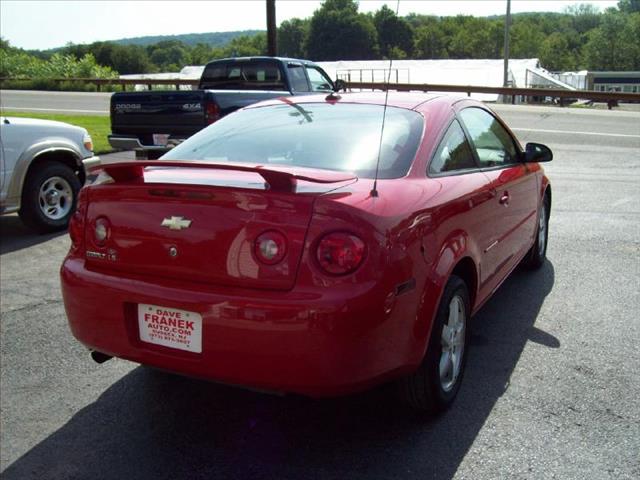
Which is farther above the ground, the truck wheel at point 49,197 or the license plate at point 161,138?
the license plate at point 161,138

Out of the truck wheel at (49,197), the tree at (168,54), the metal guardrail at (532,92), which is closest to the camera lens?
the truck wheel at (49,197)

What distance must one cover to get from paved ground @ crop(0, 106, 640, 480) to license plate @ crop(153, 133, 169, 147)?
5.28m

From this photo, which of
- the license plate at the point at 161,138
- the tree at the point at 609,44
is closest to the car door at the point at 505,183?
the license plate at the point at 161,138

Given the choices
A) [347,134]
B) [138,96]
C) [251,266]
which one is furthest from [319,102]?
[138,96]

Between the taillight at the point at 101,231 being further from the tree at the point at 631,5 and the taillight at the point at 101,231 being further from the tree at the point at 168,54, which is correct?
the tree at the point at 168,54

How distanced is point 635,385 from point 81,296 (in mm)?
2914

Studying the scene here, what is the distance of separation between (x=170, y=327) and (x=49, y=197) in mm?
5491

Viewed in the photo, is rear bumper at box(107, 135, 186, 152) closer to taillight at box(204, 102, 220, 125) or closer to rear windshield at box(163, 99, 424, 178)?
taillight at box(204, 102, 220, 125)

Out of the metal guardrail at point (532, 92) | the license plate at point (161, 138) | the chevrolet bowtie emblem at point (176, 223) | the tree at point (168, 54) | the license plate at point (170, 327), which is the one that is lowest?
the license plate at point (170, 327)

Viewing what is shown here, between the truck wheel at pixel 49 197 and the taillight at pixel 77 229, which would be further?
the truck wheel at pixel 49 197

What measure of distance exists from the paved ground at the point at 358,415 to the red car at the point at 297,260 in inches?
12.2

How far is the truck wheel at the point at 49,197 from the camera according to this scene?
7660 millimetres

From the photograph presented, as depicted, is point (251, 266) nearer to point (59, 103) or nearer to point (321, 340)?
point (321, 340)

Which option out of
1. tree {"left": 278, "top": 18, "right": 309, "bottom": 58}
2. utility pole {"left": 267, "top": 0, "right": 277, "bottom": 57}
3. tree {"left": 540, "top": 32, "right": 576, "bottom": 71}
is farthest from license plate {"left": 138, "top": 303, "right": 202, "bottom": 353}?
tree {"left": 540, "top": 32, "right": 576, "bottom": 71}
